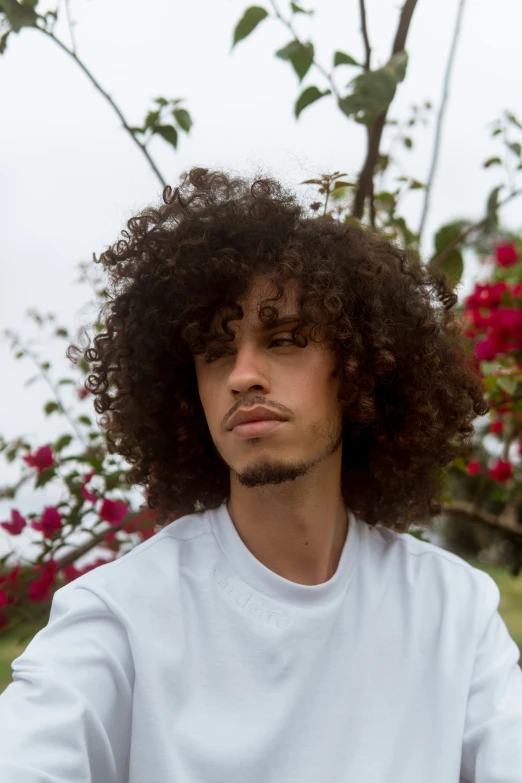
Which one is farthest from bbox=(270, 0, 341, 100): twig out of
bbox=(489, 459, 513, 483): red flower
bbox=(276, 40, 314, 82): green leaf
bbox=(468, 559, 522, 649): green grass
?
bbox=(468, 559, 522, 649): green grass

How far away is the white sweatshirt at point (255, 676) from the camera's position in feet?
4.89

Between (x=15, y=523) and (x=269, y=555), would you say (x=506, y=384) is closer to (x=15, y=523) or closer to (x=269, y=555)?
(x=269, y=555)

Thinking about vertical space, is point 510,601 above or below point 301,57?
below

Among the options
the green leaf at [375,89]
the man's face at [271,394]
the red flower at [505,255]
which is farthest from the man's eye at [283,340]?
the red flower at [505,255]

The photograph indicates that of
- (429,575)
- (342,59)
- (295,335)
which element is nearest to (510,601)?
(429,575)

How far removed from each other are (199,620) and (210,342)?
518mm

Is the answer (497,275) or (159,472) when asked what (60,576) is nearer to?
(159,472)

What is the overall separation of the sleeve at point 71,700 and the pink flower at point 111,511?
3.14 ft

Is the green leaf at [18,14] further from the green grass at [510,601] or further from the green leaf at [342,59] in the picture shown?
the green grass at [510,601]

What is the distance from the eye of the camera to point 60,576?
2.82 metres

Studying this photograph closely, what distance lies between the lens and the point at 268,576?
5.65 ft

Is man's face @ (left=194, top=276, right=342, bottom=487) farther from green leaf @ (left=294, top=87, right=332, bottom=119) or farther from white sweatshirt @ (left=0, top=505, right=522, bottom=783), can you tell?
green leaf @ (left=294, top=87, right=332, bottom=119)

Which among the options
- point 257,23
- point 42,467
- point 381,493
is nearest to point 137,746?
point 381,493

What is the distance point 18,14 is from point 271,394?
125 cm
